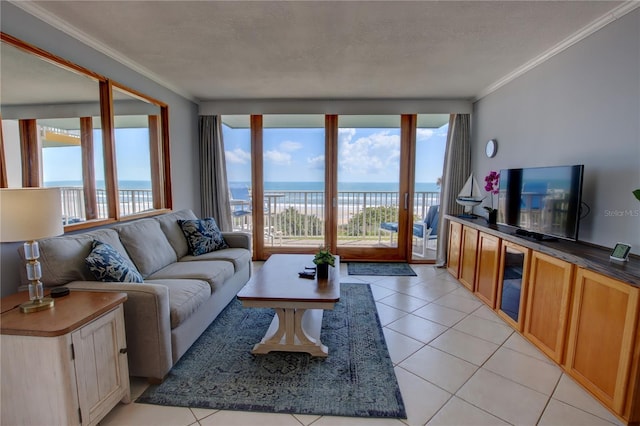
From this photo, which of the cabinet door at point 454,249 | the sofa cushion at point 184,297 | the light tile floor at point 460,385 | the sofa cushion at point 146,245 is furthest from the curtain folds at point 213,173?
the cabinet door at point 454,249

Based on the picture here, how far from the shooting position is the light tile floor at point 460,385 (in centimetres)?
167

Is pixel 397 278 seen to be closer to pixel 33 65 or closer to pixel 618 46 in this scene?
pixel 618 46

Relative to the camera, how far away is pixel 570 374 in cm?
203

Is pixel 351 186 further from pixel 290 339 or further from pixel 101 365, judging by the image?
pixel 101 365

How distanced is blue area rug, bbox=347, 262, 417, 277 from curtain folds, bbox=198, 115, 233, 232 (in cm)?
202

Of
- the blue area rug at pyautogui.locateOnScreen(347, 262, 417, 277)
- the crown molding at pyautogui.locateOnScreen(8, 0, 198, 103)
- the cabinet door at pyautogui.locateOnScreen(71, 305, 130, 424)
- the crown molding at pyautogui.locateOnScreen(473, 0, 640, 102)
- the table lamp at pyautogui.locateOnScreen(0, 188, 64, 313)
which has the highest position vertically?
the crown molding at pyautogui.locateOnScreen(473, 0, 640, 102)

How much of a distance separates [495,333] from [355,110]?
329cm

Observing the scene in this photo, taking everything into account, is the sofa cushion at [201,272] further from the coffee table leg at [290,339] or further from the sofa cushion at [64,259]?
the coffee table leg at [290,339]

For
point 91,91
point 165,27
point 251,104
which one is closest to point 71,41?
point 91,91

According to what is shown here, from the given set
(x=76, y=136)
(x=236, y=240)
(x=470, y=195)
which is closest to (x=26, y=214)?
(x=76, y=136)

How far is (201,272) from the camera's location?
2.64 m

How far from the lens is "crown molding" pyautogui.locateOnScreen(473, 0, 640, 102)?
2021 mm

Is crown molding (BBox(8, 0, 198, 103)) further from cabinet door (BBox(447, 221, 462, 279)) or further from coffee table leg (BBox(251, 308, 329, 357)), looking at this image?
cabinet door (BBox(447, 221, 462, 279))

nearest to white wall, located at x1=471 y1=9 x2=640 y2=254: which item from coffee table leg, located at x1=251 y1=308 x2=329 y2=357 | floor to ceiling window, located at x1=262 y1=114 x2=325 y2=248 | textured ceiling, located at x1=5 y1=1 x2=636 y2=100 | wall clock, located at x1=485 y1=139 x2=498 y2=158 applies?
textured ceiling, located at x1=5 y1=1 x2=636 y2=100
